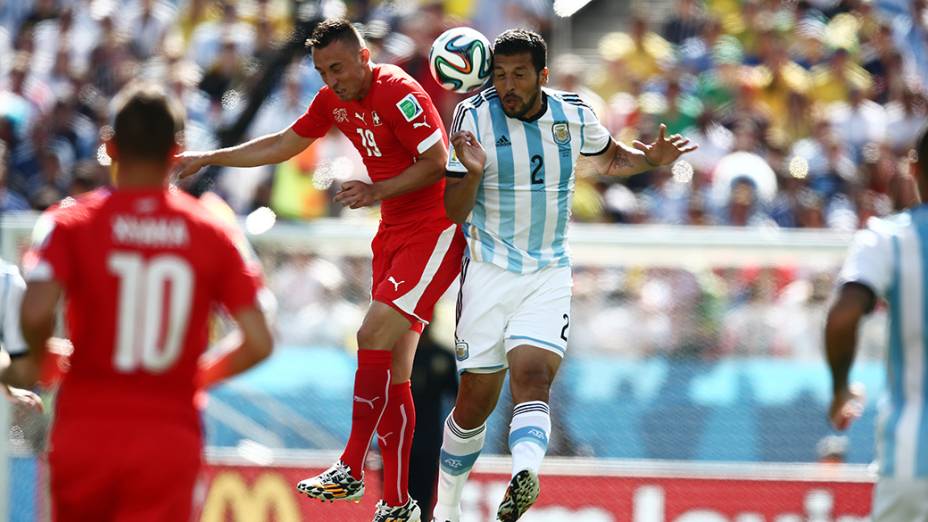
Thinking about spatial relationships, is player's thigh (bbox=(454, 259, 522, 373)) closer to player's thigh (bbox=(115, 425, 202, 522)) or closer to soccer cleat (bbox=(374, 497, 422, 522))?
soccer cleat (bbox=(374, 497, 422, 522))

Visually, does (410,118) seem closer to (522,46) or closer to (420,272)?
(522,46)

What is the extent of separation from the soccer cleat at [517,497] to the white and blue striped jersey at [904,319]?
6.54ft

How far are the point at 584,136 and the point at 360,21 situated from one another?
383 inches

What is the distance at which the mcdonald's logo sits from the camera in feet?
39.3

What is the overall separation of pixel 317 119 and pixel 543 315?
1.66m

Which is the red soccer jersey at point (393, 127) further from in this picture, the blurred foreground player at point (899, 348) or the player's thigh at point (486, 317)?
the blurred foreground player at point (899, 348)

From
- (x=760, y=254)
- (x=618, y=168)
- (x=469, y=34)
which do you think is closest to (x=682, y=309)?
(x=760, y=254)

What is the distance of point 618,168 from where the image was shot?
27.5 feet

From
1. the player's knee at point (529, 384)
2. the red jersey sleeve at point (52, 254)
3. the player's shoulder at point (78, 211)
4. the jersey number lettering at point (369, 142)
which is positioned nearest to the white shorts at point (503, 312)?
the player's knee at point (529, 384)

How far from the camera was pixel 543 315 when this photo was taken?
7.93 meters

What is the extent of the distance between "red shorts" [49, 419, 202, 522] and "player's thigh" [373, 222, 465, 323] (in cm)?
268

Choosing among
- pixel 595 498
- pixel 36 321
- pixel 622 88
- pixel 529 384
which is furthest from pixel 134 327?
pixel 622 88

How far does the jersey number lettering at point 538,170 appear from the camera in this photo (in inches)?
312

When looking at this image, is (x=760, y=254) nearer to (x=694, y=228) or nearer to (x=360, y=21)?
(x=694, y=228)
